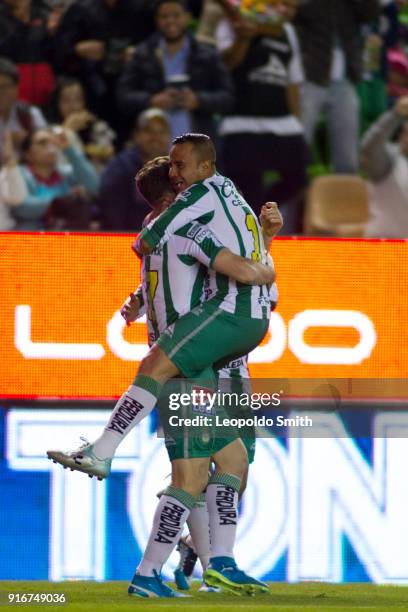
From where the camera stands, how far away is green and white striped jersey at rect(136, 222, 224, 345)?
578 centimetres

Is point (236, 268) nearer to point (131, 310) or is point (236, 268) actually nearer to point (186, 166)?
point (186, 166)

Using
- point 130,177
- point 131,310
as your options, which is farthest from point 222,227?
point 130,177

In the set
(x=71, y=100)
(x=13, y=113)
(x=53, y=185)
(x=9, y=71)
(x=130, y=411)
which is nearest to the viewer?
(x=130, y=411)

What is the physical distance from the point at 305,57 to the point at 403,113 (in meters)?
0.96

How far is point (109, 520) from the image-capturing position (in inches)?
271

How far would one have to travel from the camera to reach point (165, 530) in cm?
566

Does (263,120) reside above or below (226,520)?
above

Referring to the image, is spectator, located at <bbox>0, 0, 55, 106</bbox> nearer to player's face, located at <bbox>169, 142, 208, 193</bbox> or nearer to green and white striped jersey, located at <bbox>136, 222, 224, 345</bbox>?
player's face, located at <bbox>169, 142, 208, 193</bbox>

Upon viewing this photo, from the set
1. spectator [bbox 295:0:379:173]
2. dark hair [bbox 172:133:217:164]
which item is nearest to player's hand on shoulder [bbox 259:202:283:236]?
dark hair [bbox 172:133:217:164]

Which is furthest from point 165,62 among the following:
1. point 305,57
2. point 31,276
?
point 31,276

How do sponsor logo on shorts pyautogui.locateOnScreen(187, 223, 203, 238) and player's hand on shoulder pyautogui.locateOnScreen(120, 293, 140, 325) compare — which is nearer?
sponsor logo on shorts pyautogui.locateOnScreen(187, 223, 203, 238)

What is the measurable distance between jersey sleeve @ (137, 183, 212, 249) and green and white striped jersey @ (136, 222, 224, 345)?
3cm

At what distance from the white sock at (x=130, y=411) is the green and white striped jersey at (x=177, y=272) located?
303 mm

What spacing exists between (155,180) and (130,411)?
1118 millimetres
